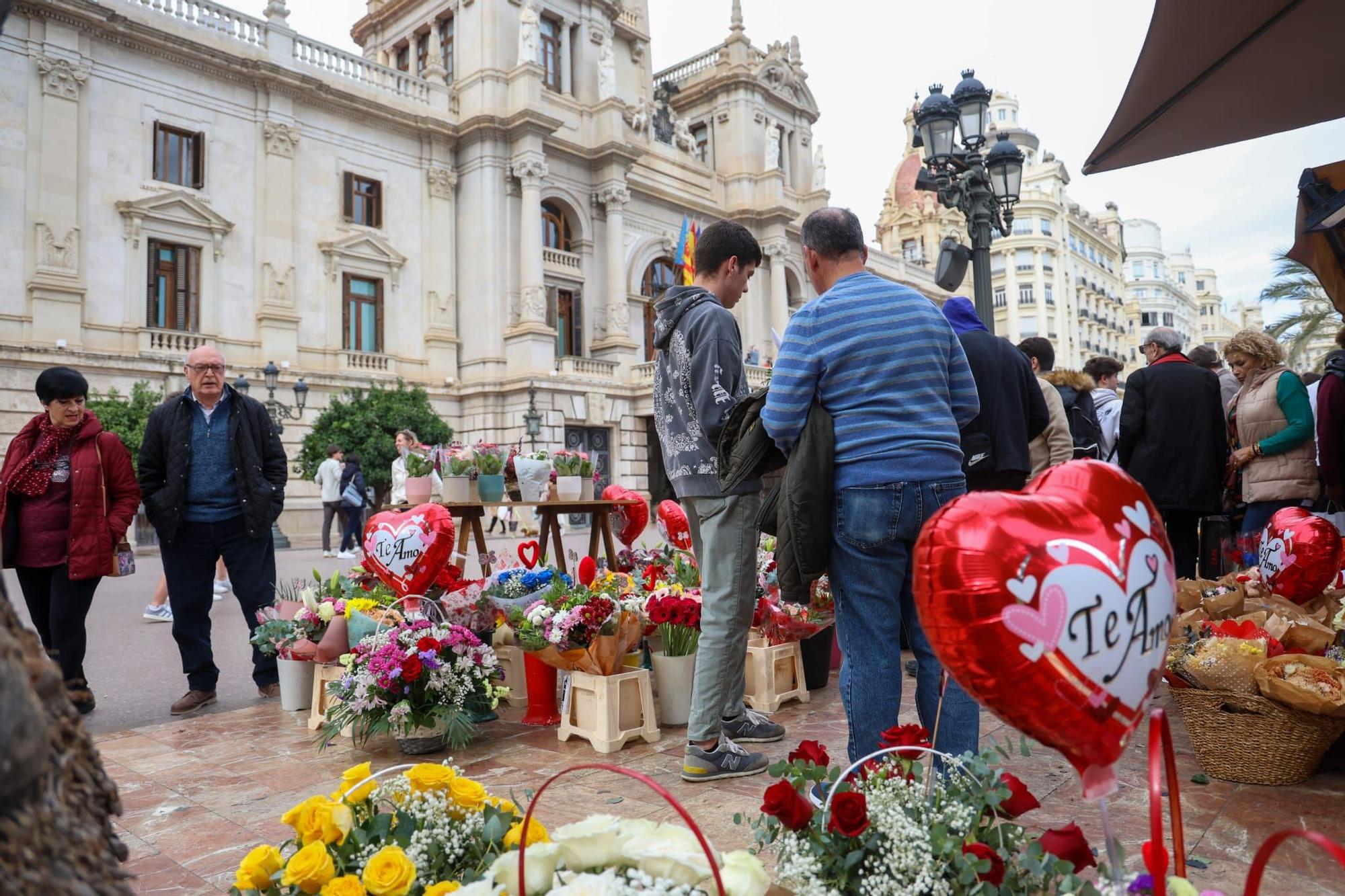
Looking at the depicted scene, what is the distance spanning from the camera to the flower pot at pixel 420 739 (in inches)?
156

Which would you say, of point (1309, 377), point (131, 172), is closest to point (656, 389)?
point (1309, 377)

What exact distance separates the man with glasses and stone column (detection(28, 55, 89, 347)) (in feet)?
52.3

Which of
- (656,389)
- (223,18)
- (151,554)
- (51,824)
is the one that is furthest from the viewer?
(223,18)

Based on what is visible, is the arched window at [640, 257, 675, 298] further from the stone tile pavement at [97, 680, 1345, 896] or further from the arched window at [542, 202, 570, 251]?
the stone tile pavement at [97, 680, 1345, 896]

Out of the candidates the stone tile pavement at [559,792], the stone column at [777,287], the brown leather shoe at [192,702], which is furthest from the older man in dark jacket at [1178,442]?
the stone column at [777,287]

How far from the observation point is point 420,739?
3971 millimetres

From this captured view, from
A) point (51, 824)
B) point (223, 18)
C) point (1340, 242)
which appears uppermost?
point (223, 18)

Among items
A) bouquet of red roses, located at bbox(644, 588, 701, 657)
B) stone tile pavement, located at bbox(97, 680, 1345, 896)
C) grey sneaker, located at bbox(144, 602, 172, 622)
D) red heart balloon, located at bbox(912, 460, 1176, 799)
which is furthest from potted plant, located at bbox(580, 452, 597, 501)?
grey sneaker, located at bbox(144, 602, 172, 622)

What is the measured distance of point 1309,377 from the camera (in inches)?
280

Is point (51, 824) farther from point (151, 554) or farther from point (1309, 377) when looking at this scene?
point (151, 554)

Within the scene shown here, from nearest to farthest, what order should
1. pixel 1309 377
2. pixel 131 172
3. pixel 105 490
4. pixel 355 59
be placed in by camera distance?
pixel 105 490
pixel 1309 377
pixel 131 172
pixel 355 59

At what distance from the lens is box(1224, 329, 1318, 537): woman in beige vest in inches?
199

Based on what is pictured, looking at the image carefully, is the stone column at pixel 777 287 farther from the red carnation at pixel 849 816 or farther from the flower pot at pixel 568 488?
the red carnation at pixel 849 816

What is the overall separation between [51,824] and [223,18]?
24744 millimetres
